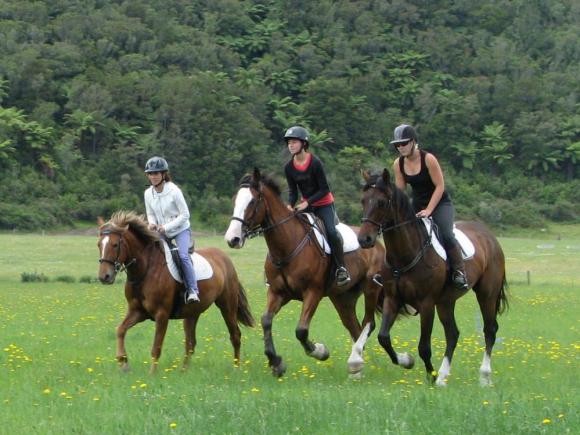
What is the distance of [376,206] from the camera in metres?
14.0

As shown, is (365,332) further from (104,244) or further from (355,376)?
(104,244)

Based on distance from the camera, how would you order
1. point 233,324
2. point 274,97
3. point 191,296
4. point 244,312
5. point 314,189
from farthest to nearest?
point 274,97 < point 244,312 < point 233,324 < point 314,189 < point 191,296

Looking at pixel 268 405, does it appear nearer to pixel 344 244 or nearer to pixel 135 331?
pixel 344 244

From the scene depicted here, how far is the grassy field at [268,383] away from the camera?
1062cm

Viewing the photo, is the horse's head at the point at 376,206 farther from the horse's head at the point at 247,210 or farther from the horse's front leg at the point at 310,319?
the horse's front leg at the point at 310,319

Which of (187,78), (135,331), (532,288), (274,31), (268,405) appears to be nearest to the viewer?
(268,405)

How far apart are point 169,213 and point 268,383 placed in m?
3.10

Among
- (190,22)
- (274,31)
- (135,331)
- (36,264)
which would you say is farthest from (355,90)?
(135,331)

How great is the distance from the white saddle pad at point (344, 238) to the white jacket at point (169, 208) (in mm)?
1728

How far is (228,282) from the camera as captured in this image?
1716 cm

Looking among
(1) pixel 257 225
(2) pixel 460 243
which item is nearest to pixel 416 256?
(2) pixel 460 243

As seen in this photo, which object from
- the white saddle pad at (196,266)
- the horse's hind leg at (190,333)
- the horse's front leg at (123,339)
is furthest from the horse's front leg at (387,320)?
the horse's front leg at (123,339)

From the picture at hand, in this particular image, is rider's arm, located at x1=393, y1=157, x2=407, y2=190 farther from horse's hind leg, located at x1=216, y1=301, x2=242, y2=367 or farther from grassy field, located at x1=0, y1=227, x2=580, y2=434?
horse's hind leg, located at x1=216, y1=301, x2=242, y2=367

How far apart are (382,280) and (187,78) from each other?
92.7 meters
